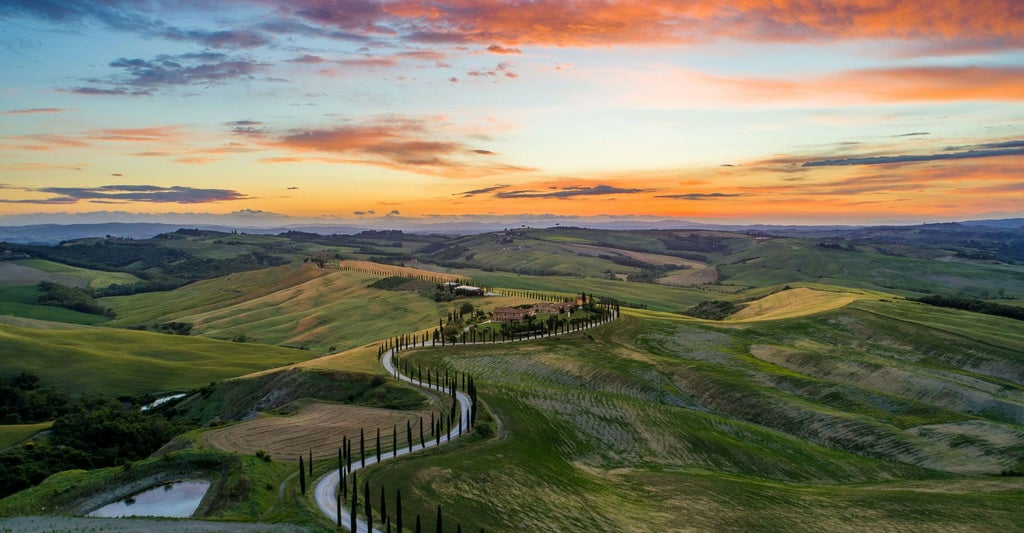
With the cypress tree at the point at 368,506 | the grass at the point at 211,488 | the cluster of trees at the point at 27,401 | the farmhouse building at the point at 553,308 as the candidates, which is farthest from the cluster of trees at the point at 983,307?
the cluster of trees at the point at 27,401

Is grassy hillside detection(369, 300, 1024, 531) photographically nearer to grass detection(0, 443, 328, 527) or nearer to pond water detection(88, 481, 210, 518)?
grass detection(0, 443, 328, 527)

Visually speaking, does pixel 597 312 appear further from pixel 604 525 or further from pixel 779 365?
pixel 604 525

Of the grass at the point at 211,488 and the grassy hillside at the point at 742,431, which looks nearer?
the grass at the point at 211,488

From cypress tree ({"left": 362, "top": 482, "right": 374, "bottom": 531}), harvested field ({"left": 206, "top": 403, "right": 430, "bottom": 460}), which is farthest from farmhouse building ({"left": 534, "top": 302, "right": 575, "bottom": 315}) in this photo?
cypress tree ({"left": 362, "top": 482, "right": 374, "bottom": 531})

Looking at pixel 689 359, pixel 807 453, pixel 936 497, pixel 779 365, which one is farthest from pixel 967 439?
pixel 689 359

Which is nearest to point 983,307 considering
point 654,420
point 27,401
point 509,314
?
point 509,314

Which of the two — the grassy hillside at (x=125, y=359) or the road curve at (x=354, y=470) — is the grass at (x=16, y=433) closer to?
the grassy hillside at (x=125, y=359)

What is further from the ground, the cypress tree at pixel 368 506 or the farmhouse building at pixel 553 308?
the cypress tree at pixel 368 506
